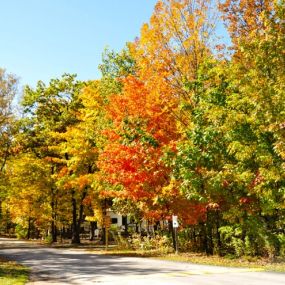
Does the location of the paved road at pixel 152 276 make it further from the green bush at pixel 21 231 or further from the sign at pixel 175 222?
the green bush at pixel 21 231

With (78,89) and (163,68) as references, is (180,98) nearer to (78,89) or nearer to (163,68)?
(163,68)

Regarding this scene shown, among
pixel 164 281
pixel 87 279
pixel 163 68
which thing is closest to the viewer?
pixel 164 281

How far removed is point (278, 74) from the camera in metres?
18.5

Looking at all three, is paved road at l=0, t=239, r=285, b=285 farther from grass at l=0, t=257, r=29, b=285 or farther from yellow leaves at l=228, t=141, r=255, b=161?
yellow leaves at l=228, t=141, r=255, b=161

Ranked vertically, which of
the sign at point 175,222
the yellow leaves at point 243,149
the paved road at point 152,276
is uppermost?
→ the yellow leaves at point 243,149

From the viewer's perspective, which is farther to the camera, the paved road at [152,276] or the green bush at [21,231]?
A: the green bush at [21,231]

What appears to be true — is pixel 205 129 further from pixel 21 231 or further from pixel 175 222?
pixel 21 231

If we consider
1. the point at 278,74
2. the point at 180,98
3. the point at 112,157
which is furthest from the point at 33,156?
the point at 278,74

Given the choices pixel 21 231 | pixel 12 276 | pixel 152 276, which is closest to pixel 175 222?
pixel 152 276

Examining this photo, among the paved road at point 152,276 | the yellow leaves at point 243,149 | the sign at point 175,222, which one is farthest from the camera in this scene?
the sign at point 175,222

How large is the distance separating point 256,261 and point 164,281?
8.14 m

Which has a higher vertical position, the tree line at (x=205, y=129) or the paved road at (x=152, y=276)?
the tree line at (x=205, y=129)

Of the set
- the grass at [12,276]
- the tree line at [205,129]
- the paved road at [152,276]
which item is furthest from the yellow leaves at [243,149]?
the grass at [12,276]

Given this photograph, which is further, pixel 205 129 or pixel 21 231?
pixel 21 231
